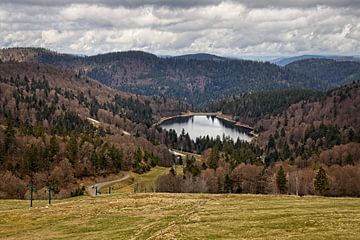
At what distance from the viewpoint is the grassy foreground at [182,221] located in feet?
129

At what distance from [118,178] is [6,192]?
46.7 meters

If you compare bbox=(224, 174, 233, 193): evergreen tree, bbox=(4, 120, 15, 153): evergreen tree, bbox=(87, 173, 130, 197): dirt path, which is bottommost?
bbox=(87, 173, 130, 197): dirt path

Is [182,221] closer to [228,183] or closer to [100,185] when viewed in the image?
[228,183]

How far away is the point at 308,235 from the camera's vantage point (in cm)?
3634

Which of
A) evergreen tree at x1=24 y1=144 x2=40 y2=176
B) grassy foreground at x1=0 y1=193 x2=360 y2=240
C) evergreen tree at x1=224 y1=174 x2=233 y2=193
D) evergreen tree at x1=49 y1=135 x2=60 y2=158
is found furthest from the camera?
evergreen tree at x1=49 y1=135 x2=60 y2=158

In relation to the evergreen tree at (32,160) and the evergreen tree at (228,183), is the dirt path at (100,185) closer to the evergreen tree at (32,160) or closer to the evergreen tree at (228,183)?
the evergreen tree at (32,160)

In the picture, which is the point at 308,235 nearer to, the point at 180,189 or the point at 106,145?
the point at 180,189

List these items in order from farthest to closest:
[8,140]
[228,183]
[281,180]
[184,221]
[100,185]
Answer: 1. [8,140]
2. [100,185]
3. [228,183]
4. [281,180]
5. [184,221]

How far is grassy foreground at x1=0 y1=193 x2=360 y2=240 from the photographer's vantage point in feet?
129

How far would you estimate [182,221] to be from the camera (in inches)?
1842

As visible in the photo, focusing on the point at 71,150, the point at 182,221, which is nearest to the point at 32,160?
the point at 71,150

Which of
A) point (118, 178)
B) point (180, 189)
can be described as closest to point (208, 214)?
point (180, 189)

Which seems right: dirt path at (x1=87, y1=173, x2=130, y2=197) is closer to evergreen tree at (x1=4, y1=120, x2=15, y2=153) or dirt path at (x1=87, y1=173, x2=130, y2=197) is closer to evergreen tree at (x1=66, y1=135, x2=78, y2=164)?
evergreen tree at (x1=66, y1=135, x2=78, y2=164)

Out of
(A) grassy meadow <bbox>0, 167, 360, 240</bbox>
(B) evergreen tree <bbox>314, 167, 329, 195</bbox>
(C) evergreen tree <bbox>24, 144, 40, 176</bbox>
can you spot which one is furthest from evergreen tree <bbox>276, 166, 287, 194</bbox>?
(C) evergreen tree <bbox>24, 144, 40, 176</bbox>
